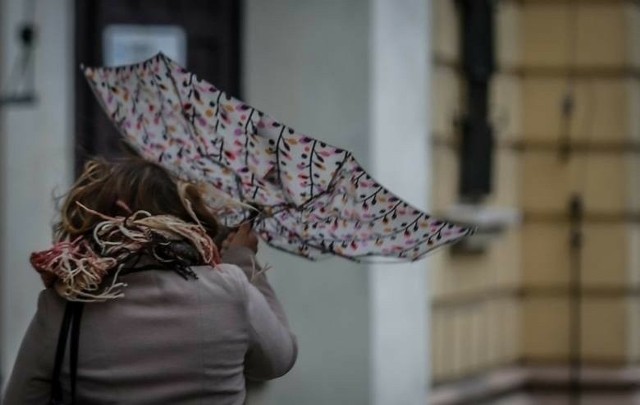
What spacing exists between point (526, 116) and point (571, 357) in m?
1.52

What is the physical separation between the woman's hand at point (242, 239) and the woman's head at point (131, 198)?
0.25 m

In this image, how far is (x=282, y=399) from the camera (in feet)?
28.5

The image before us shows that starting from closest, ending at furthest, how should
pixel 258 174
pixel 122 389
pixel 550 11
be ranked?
A: 1. pixel 122 389
2. pixel 258 174
3. pixel 550 11

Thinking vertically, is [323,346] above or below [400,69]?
below

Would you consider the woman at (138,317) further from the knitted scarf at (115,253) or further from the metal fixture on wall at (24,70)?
the metal fixture on wall at (24,70)

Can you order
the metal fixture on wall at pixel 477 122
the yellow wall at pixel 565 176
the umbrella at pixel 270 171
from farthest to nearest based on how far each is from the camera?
1. the yellow wall at pixel 565 176
2. the metal fixture on wall at pixel 477 122
3. the umbrella at pixel 270 171

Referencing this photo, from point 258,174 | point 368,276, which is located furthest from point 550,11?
point 258,174

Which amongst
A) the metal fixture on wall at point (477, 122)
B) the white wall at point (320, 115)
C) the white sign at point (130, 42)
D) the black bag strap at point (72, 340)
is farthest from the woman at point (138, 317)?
the metal fixture on wall at point (477, 122)

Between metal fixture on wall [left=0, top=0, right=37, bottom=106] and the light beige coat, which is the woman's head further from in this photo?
metal fixture on wall [left=0, top=0, right=37, bottom=106]

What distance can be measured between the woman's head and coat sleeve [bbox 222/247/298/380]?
0.70ft

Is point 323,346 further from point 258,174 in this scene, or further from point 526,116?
point 258,174

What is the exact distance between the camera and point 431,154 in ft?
29.9

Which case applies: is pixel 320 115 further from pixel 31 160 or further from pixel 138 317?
pixel 138 317

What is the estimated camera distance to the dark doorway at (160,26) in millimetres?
8695
